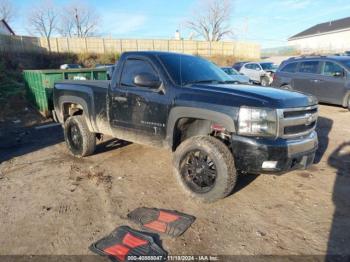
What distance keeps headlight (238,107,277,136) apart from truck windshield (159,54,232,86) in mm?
1117

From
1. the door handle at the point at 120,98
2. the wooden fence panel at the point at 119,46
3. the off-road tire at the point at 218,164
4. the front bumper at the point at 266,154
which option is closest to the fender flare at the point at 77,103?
→ the door handle at the point at 120,98

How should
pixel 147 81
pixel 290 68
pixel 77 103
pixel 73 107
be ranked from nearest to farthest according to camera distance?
pixel 147 81 → pixel 77 103 → pixel 73 107 → pixel 290 68

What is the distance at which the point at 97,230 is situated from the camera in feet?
11.8

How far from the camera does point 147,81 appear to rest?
443 centimetres

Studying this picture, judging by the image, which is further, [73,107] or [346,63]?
[346,63]

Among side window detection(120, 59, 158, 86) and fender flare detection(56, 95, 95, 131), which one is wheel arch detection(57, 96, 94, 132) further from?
side window detection(120, 59, 158, 86)

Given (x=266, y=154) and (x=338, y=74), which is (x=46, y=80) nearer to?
(x=266, y=154)

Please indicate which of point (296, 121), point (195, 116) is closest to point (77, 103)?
point (195, 116)

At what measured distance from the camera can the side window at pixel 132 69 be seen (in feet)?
15.9

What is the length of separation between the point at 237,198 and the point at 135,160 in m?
2.40

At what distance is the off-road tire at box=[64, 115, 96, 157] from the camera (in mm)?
6016

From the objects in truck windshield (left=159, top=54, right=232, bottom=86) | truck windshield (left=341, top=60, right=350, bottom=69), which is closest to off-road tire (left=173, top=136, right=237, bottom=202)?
truck windshield (left=159, top=54, right=232, bottom=86)

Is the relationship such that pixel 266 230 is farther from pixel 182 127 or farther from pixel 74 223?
pixel 74 223

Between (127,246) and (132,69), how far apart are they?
283 cm
